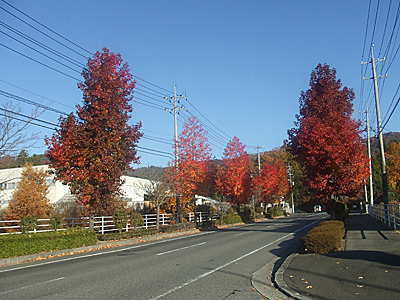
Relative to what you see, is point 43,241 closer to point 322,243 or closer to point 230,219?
point 322,243

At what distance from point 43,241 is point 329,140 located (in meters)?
14.6

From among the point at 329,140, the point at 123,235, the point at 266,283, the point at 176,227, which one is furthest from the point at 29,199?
the point at 266,283

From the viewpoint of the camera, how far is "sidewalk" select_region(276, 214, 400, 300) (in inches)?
269

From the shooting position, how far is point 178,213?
101 feet

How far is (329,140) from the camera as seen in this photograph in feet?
60.8

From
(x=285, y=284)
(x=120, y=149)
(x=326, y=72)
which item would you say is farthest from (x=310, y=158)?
(x=285, y=284)

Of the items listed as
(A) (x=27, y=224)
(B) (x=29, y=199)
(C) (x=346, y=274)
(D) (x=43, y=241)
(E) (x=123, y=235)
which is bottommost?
(E) (x=123, y=235)

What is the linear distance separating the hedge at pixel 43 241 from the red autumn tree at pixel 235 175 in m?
22.0

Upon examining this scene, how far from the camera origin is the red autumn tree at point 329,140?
18.4 m

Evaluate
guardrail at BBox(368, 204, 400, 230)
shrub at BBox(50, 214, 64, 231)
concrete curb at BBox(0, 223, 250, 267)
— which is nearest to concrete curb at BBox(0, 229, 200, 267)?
concrete curb at BBox(0, 223, 250, 267)

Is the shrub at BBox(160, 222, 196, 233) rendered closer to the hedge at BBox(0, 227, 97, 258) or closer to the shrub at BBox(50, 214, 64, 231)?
the shrub at BBox(50, 214, 64, 231)

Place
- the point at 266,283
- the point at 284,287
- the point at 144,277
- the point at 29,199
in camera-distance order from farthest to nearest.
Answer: the point at 29,199
the point at 144,277
the point at 266,283
the point at 284,287

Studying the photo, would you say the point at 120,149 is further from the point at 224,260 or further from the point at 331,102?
the point at 331,102

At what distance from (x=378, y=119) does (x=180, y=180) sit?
53.8 ft
